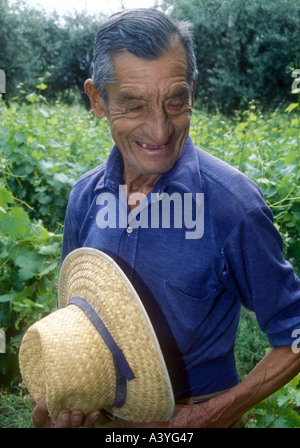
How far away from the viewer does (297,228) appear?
10.7ft

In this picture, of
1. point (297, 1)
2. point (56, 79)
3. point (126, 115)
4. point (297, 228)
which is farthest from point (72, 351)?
point (56, 79)

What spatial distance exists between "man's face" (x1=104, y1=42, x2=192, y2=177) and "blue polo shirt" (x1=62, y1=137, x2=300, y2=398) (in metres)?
0.06

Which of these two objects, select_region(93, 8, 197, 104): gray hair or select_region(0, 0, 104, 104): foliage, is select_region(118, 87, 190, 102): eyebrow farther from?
select_region(0, 0, 104, 104): foliage

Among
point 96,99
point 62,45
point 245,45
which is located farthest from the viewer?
point 62,45

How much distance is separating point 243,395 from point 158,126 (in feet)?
2.87

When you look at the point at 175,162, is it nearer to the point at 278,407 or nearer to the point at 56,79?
the point at 278,407

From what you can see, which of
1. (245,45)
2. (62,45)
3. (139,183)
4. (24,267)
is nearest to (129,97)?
(139,183)

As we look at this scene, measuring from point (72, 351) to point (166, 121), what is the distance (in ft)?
2.43

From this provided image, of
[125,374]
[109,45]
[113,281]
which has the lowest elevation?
[125,374]

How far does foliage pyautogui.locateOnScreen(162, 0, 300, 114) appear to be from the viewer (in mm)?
Result: 18750

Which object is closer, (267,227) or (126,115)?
(267,227)

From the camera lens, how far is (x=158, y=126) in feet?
4.89

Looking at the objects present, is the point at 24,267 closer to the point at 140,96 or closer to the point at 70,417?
the point at 70,417

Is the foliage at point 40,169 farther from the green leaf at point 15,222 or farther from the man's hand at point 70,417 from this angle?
the man's hand at point 70,417
